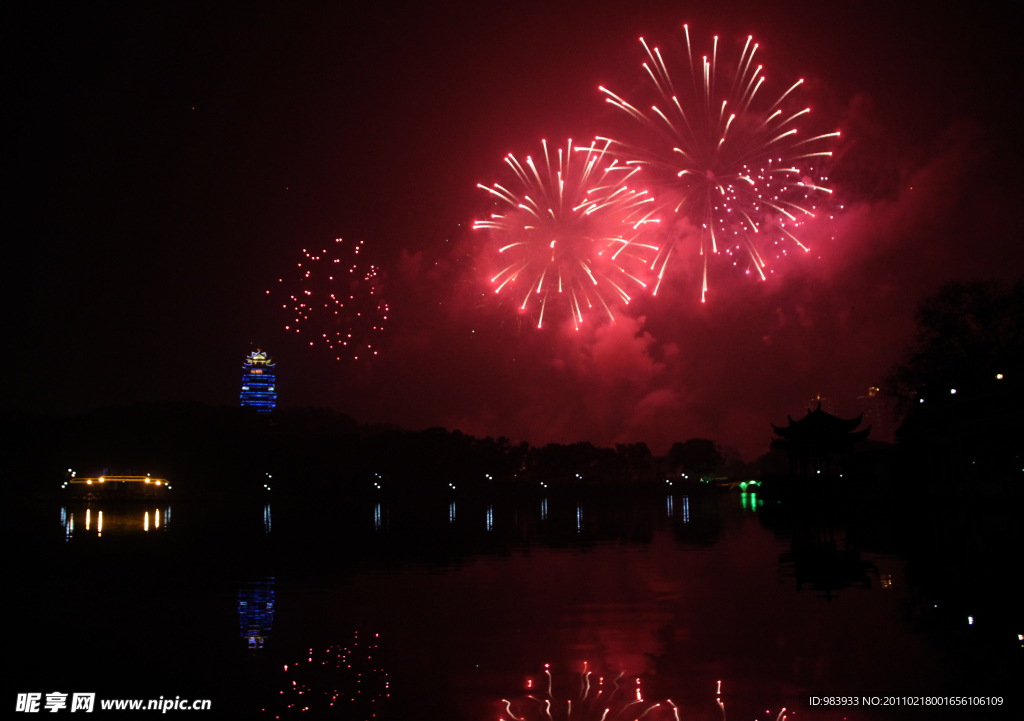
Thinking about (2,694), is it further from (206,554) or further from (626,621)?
(206,554)

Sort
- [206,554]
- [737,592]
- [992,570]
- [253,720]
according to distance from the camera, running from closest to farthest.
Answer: [253,720]
[737,592]
[992,570]
[206,554]

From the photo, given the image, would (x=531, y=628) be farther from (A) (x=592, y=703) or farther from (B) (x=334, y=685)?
(A) (x=592, y=703)

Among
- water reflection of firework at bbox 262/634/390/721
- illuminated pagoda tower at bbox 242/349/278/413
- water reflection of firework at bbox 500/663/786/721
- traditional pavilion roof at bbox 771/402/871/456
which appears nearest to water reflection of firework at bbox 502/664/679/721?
water reflection of firework at bbox 500/663/786/721

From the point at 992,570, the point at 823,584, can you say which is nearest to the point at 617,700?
the point at 823,584

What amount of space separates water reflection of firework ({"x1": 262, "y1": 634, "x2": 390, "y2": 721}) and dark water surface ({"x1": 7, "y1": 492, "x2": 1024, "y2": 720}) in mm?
31

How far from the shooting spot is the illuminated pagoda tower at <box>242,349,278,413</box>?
192 metres

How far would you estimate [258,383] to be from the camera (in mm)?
195375

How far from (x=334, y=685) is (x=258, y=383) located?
196 metres

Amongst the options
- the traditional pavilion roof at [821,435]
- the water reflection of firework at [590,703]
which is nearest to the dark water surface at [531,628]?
the water reflection of firework at [590,703]

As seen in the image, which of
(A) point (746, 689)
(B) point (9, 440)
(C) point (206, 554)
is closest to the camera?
(A) point (746, 689)

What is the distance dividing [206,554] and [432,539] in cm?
756

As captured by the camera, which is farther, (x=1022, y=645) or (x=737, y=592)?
(x=737, y=592)

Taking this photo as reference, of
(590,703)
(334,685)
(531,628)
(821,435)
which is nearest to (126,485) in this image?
(821,435)

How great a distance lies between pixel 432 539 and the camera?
26906 millimetres
